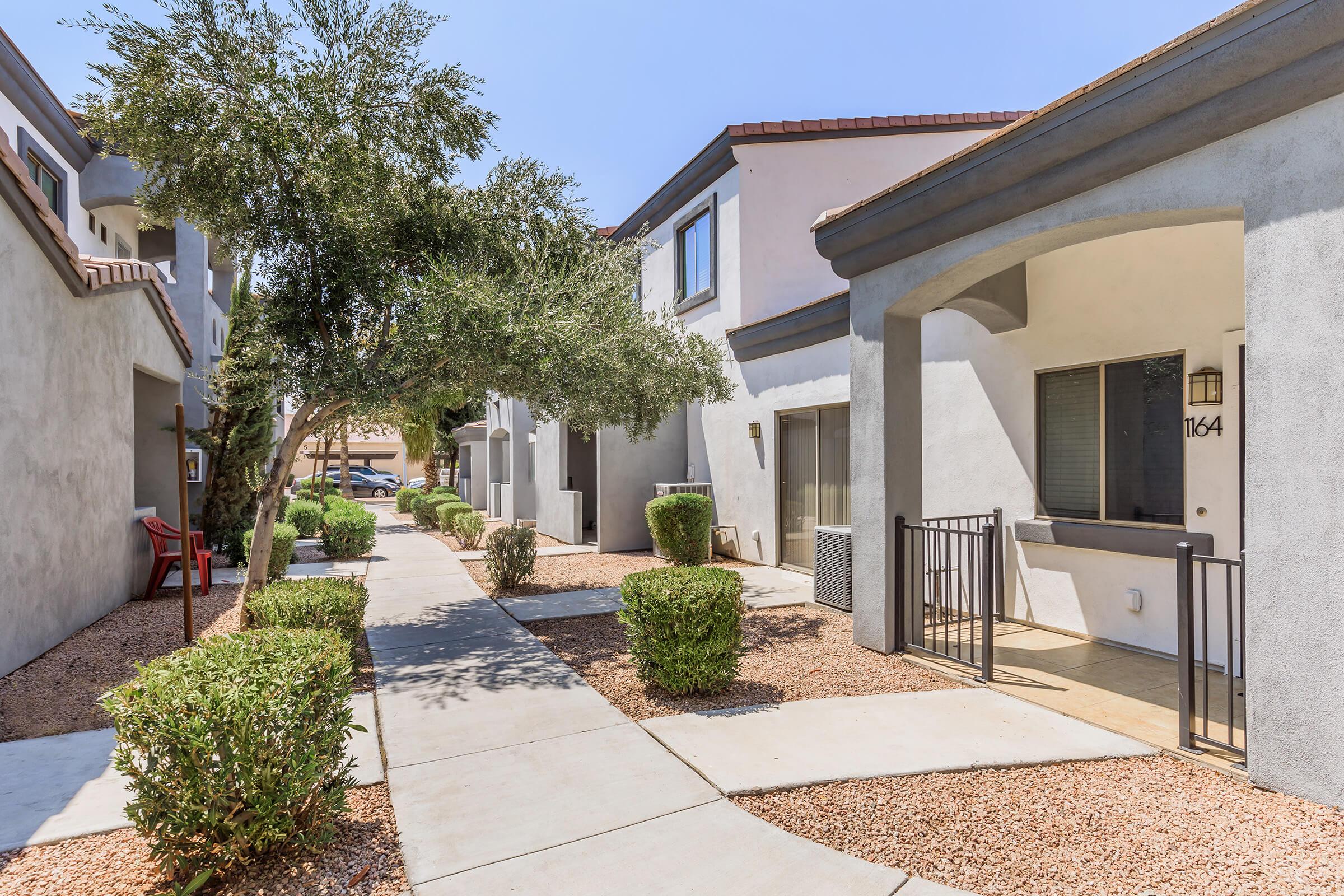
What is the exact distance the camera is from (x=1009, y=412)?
752 cm

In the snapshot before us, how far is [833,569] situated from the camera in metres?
8.22

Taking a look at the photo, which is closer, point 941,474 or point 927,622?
point 927,622

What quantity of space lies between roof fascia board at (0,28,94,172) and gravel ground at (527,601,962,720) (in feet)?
38.2

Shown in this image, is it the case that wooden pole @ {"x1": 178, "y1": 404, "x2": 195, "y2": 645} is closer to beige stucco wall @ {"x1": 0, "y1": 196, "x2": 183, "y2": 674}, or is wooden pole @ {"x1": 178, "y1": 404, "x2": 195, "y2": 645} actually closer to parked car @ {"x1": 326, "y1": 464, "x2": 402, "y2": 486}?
beige stucco wall @ {"x1": 0, "y1": 196, "x2": 183, "y2": 674}

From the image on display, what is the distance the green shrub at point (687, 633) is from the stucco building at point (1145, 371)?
71.7 inches

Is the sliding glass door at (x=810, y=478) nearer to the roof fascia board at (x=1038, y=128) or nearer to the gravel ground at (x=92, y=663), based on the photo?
the roof fascia board at (x=1038, y=128)

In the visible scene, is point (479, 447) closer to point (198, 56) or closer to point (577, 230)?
point (577, 230)

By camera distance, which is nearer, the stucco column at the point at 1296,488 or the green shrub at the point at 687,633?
the stucco column at the point at 1296,488

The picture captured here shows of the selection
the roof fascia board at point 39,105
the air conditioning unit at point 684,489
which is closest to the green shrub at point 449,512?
the air conditioning unit at point 684,489

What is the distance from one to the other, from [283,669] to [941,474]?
284 inches

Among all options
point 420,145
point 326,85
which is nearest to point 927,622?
point 420,145

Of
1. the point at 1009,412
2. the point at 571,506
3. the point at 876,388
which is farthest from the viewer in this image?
the point at 571,506

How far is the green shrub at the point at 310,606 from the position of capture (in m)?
5.67

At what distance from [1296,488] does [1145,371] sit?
10.8ft
